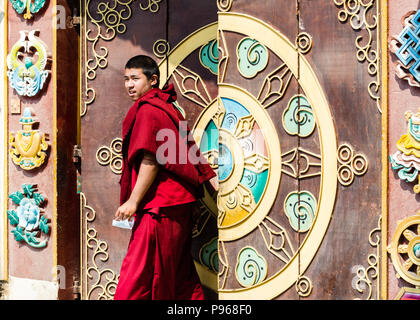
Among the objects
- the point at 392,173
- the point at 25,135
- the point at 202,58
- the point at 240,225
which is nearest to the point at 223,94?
the point at 202,58

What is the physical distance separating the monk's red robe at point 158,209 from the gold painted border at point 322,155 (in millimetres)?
500

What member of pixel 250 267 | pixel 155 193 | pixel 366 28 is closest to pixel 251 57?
pixel 366 28

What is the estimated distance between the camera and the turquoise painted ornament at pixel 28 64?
4988 millimetres

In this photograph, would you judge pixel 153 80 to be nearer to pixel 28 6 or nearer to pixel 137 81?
pixel 137 81

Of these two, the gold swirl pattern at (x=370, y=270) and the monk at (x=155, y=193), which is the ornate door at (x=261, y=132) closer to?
the gold swirl pattern at (x=370, y=270)

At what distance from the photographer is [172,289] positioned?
4.06 m

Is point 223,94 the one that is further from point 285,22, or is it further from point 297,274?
point 297,274

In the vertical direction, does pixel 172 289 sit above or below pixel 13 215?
below

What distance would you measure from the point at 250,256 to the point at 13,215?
201 cm

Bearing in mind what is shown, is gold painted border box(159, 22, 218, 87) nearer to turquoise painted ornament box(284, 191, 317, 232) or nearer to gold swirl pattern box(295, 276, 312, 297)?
turquoise painted ornament box(284, 191, 317, 232)

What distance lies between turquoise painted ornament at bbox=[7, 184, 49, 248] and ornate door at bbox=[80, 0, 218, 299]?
350mm

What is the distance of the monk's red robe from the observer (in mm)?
3975

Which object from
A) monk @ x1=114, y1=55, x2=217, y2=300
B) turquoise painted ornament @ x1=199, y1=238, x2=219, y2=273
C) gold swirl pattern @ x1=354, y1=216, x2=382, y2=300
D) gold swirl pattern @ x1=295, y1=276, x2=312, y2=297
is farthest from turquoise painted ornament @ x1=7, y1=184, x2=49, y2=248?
gold swirl pattern @ x1=354, y1=216, x2=382, y2=300

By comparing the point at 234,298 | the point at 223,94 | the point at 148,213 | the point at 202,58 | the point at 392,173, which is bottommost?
the point at 234,298
